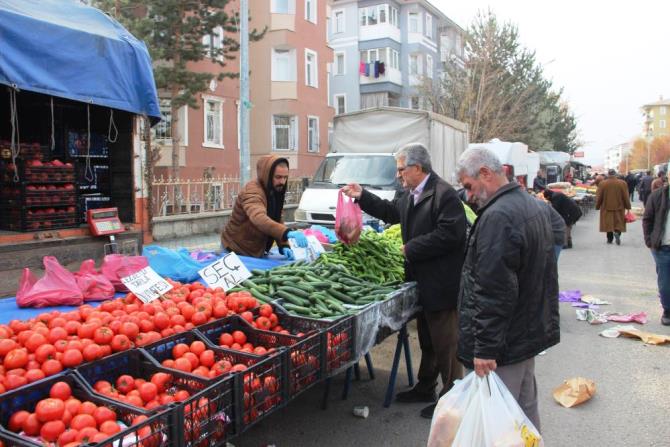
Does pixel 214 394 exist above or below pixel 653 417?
above

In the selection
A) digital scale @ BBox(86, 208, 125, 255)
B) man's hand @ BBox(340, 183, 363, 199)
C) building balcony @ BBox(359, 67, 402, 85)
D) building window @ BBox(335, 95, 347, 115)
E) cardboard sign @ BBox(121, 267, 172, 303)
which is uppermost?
building balcony @ BBox(359, 67, 402, 85)

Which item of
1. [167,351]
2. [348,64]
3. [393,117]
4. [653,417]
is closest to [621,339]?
[653,417]

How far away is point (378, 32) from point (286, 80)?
14368 millimetres

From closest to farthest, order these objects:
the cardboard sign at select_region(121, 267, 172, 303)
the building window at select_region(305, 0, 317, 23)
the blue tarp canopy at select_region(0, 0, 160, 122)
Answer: the cardboard sign at select_region(121, 267, 172, 303), the blue tarp canopy at select_region(0, 0, 160, 122), the building window at select_region(305, 0, 317, 23)

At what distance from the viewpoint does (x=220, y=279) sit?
4457mm

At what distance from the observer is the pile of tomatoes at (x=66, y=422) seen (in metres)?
2.28

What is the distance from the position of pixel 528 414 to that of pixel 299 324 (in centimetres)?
160

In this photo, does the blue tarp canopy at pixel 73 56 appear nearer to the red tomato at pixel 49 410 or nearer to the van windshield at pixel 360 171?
the red tomato at pixel 49 410

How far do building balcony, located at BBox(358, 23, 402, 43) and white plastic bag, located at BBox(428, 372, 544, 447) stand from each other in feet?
131

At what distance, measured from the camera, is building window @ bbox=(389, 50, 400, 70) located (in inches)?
1609

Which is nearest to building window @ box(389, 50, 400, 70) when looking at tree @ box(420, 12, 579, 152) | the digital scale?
tree @ box(420, 12, 579, 152)

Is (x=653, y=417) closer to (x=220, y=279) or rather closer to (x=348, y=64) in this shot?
(x=220, y=279)

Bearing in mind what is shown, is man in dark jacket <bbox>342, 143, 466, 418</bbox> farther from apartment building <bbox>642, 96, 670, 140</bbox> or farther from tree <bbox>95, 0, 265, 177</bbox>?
apartment building <bbox>642, 96, 670, 140</bbox>

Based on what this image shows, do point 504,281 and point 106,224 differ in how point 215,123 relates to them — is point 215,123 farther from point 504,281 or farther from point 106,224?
point 504,281
